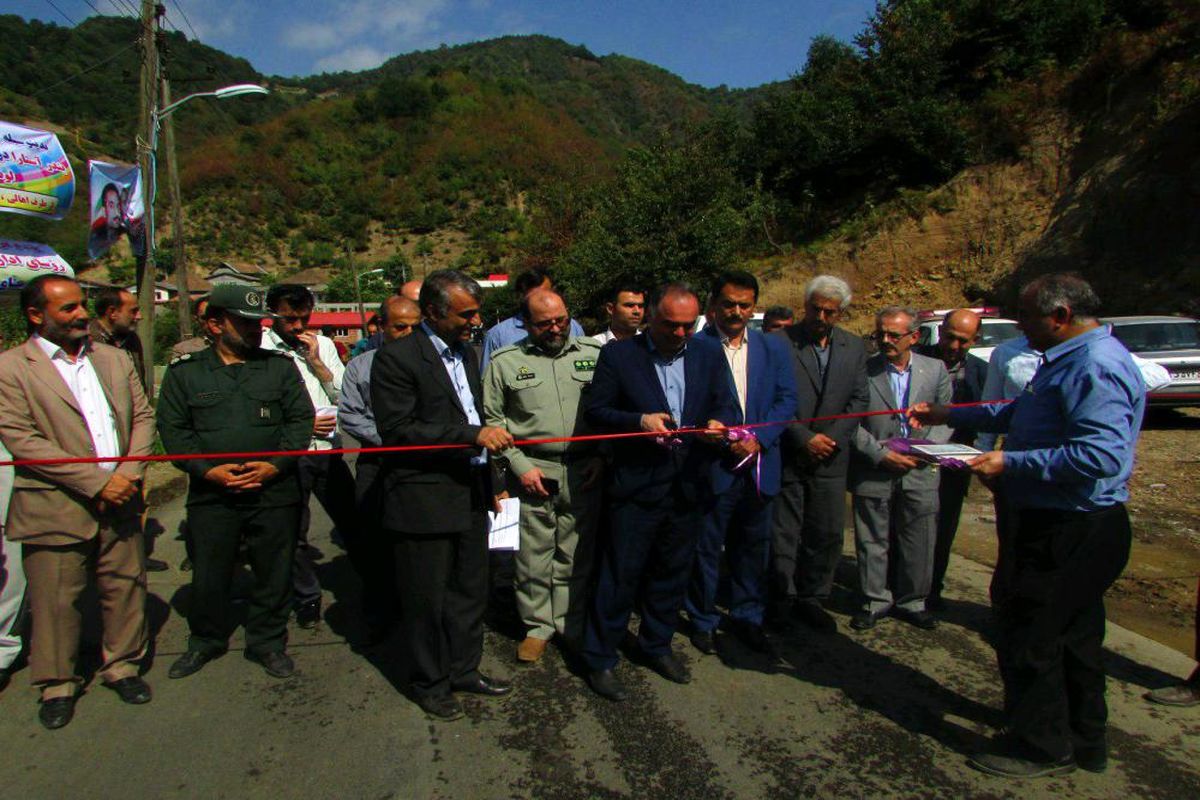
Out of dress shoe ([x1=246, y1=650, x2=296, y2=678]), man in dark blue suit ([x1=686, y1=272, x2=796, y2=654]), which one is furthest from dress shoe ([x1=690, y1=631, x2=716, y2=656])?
dress shoe ([x1=246, y1=650, x2=296, y2=678])

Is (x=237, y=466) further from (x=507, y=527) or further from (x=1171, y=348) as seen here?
(x=1171, y=348)

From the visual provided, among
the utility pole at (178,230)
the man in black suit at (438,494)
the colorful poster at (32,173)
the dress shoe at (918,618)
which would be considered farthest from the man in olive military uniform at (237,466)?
the utility pole at (178,230)

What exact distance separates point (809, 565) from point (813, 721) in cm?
118

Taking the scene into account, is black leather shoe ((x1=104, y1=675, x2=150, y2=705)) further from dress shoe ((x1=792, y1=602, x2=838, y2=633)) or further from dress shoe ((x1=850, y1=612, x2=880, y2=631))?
dress shoe ((x1=850, y1=612, x2=880, y2=631))

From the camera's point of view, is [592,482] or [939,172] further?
[939,172]

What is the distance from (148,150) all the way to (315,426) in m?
8.84

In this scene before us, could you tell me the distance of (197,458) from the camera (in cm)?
324

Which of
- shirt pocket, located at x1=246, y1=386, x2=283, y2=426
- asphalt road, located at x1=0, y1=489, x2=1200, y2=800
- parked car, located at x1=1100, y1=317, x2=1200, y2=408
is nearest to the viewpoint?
asphalt road, located at x1=0, y1=489, x2=1200, y2=800

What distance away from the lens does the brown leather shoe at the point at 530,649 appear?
376 centimetres

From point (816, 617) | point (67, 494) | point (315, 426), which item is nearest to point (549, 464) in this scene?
point (315, 426)

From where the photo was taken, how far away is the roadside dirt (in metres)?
4.35

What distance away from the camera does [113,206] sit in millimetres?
8688

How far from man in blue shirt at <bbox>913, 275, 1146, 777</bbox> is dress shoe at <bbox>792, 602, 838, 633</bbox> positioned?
131 cm

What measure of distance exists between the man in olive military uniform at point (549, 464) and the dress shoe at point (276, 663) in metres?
1.20
